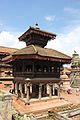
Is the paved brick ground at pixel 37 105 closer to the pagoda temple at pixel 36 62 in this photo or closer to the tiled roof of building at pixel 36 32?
the pagoda temple at pixel 36 62

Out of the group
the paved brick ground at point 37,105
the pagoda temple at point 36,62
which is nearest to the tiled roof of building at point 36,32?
the pagoda temple at point 36,62

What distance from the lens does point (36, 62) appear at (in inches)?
703

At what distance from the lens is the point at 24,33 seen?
67.8 feet

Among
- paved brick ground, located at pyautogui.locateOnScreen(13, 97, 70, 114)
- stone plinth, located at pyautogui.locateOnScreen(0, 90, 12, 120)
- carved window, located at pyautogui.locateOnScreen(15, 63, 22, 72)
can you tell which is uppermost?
carved window, located at pyautogui.locateOnScreen(15, 63, 22, 72)

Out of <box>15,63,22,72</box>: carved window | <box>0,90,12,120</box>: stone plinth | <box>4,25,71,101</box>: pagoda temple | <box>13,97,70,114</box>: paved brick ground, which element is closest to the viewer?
<box>0,90,12,120</box>: stone plinth

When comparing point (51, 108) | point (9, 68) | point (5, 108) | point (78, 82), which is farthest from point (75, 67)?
point (5, 108)

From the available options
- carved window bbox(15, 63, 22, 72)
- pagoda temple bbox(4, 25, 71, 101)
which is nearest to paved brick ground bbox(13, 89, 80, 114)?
pagoda temple bbox(4, 25, 71, 101)

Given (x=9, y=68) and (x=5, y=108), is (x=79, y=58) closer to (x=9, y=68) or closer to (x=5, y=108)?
(x=9, y=68)

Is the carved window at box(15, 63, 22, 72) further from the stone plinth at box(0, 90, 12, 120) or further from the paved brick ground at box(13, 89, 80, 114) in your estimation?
the stone plinth at box(0, 90, 12, 120)

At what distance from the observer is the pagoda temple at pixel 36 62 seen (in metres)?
17.2

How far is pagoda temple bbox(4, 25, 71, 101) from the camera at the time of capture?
17.2 m

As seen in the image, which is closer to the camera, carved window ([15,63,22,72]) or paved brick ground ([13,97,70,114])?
paved brick ground ([13,97,70,114])

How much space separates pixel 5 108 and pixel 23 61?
7.25 meters

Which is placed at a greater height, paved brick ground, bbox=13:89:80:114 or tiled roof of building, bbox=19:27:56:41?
tiled roof of building, bbox=19:27:56:41
